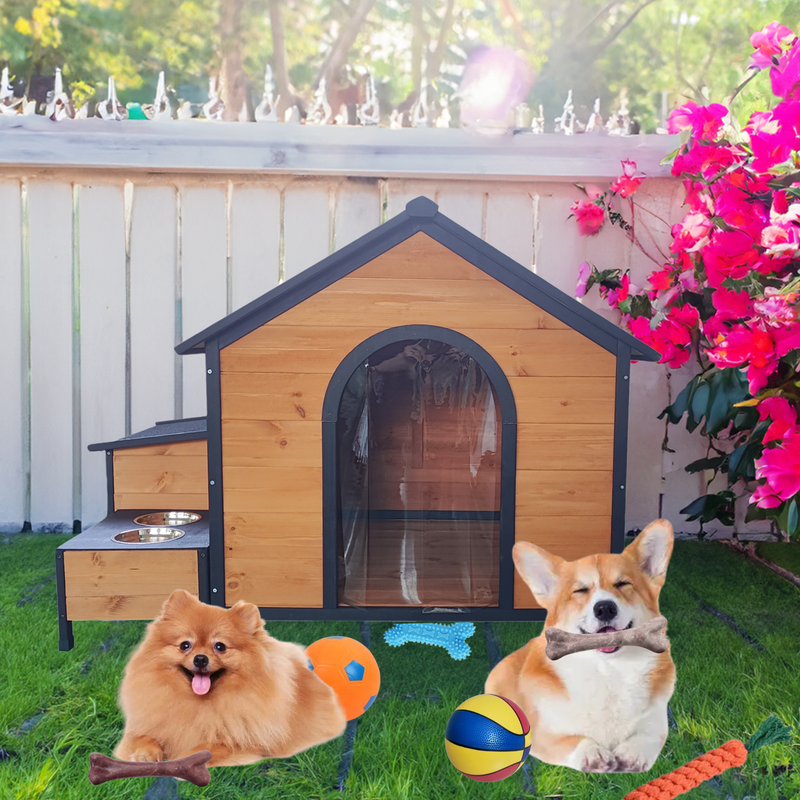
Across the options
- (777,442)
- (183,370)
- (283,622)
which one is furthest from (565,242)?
(283,622)

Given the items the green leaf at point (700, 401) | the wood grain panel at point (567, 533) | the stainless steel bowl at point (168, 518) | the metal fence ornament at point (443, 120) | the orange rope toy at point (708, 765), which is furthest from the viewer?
the metal fence ornament at point (443, 120)

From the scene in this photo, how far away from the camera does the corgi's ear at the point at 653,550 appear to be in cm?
149

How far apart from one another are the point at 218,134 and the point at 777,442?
2.39 m

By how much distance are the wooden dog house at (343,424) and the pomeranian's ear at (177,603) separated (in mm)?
433

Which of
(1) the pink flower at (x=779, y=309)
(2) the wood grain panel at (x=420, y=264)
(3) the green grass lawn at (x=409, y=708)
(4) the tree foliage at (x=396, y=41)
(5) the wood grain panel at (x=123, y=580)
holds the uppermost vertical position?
(4) the tree foliage at (x=396, y=41)

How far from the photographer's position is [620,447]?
6.26 ft

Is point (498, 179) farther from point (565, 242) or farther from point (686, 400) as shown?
point (686, 400)

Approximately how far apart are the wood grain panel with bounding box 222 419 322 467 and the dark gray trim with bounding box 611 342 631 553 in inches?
33.2

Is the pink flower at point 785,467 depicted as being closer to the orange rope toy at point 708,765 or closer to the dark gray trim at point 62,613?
the orange rope toy at point 708,765

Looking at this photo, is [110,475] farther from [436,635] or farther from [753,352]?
[753,352]

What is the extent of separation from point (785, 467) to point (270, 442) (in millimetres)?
1283

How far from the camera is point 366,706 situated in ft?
5.24

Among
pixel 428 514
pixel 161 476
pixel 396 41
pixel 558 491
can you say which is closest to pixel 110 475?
pixel 161 476

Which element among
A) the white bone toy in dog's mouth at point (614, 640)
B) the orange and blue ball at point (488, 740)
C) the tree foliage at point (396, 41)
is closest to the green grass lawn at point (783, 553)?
the white bone toy in dog's mouth at point (614, 640)
